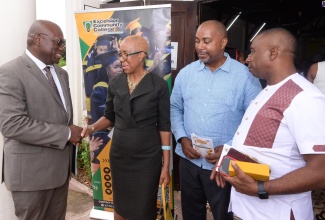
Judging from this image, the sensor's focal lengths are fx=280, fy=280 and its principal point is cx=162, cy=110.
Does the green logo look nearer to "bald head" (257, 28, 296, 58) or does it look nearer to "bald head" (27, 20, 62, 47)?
"bald head" (27, 20, 62, 47)

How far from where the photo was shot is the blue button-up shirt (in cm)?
217

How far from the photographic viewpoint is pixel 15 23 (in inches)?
82.6

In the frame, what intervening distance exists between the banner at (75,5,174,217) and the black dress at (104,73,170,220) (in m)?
0.70

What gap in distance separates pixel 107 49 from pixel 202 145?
1.58m

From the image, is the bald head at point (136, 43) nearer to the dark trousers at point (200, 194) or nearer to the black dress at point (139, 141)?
the black dress at point (139, 141)

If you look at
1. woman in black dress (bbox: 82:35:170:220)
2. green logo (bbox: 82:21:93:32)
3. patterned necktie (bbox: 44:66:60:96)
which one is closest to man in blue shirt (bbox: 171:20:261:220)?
woman in black dress (bbox: 82:35:170:220)

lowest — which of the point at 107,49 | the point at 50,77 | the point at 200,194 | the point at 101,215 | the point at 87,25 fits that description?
the point at 101,215

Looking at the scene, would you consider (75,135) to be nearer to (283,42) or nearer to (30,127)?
(30,127)

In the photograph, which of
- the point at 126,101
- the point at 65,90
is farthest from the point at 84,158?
the point at 126,101

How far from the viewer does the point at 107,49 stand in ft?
10.1

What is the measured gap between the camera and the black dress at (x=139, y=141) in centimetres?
221

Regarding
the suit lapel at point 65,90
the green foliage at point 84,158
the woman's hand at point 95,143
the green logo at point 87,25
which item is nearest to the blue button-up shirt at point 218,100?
the suit lapel at point 65,90

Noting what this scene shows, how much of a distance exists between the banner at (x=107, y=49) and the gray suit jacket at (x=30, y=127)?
3.75 feet

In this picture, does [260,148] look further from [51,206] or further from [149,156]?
[51,206]
